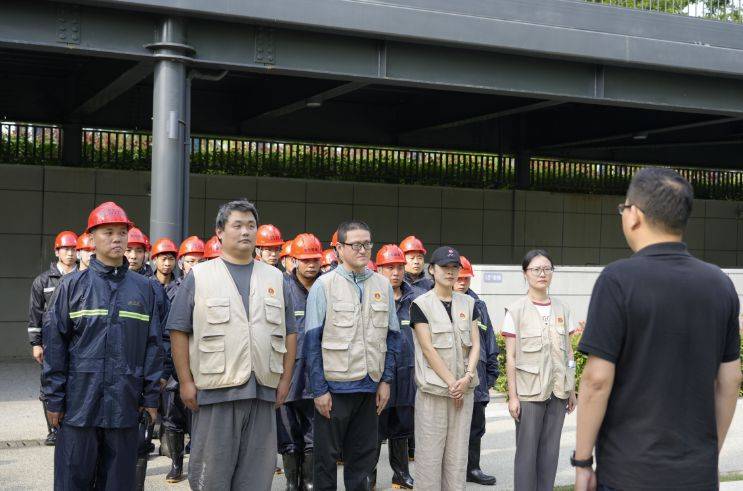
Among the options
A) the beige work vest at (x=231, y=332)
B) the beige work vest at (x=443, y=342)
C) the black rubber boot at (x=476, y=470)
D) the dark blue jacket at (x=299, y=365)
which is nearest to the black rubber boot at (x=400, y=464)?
the black rubber boot at (x=476, y=470)

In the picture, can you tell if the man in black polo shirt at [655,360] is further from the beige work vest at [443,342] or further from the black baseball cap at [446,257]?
the black baseball cap at [446,257]

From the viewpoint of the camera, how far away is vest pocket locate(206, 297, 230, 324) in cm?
505

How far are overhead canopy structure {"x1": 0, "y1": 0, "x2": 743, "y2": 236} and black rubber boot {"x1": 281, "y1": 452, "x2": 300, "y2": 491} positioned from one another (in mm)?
3846

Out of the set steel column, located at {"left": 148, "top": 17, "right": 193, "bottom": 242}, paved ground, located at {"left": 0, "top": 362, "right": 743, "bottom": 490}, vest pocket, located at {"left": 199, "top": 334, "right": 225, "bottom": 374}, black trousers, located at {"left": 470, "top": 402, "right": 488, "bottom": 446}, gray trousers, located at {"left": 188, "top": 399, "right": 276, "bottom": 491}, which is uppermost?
steel column, located at {"left": 148, "top": 17, "right": 193, "bottom": 242}

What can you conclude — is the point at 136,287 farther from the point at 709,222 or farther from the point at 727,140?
the point at 709,222

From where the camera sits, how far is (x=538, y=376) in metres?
6.35

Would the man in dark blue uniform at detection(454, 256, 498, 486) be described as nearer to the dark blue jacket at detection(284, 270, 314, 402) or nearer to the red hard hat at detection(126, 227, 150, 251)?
the dark blue jacket at detection(284, 270, 314, 402)

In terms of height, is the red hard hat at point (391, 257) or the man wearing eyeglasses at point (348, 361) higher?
the red hard hat at point (391, 257)

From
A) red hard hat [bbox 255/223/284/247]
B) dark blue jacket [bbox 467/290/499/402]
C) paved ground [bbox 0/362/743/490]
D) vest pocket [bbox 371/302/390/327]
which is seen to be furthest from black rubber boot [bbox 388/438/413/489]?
red hard hat [bbox 255/223/284/247]

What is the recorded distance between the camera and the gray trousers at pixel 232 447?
4.98m

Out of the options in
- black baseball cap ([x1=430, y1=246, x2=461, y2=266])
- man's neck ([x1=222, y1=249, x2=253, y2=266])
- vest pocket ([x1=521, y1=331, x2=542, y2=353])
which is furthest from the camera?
vest pocket ([x1=521, y1=331, x2=542, y2=353])

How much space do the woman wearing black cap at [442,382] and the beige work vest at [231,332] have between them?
1.36 metres

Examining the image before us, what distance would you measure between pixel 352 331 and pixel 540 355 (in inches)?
55.7

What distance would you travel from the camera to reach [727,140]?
65.8 ft
